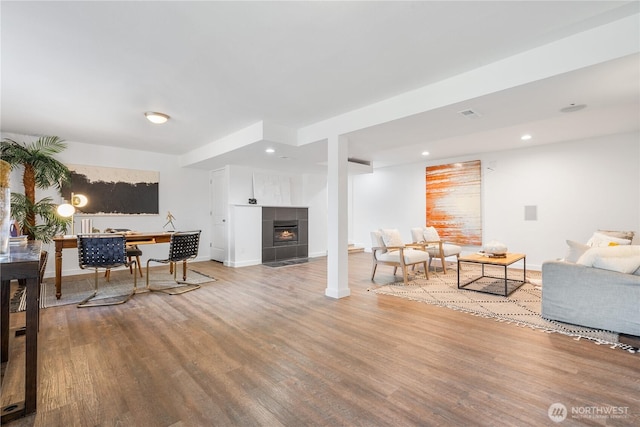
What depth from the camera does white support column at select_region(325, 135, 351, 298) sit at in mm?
4039

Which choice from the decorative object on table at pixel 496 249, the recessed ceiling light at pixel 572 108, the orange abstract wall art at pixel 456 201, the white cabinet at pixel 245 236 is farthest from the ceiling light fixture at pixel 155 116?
the orange abstract wall art at pixel 456 201

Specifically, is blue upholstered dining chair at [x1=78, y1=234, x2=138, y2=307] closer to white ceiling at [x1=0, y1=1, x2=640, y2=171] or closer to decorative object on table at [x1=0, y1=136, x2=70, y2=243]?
white ceiling at [x1=0, y1=1, x2=640, y2=171]

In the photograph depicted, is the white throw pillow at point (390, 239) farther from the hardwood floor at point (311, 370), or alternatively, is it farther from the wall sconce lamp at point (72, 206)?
the wall sconce lamp at point (72, 206)

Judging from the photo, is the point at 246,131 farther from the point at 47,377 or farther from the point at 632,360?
the point at 632,360

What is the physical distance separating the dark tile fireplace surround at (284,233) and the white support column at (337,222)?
3.09m

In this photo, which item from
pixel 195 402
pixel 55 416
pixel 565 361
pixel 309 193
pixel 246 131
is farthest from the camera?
pixel 309 193

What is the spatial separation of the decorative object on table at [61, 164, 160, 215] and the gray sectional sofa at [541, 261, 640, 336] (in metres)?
7.04

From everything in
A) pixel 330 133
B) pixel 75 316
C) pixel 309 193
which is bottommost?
pixel 75 316

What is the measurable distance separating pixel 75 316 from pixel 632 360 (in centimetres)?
531

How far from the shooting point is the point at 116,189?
6.01 meters

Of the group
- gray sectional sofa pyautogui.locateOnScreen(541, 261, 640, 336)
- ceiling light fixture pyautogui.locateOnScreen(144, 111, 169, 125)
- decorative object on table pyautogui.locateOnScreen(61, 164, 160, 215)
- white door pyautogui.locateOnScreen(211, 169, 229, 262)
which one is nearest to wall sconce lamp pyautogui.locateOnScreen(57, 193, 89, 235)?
decorative object on table pyautogui.locateOnScreen(61, 164, 160, 215)

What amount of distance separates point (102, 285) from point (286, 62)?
4.64 metres

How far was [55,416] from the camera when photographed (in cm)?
165

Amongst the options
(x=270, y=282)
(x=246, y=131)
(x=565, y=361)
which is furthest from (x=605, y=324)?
(x=246, y=131)
